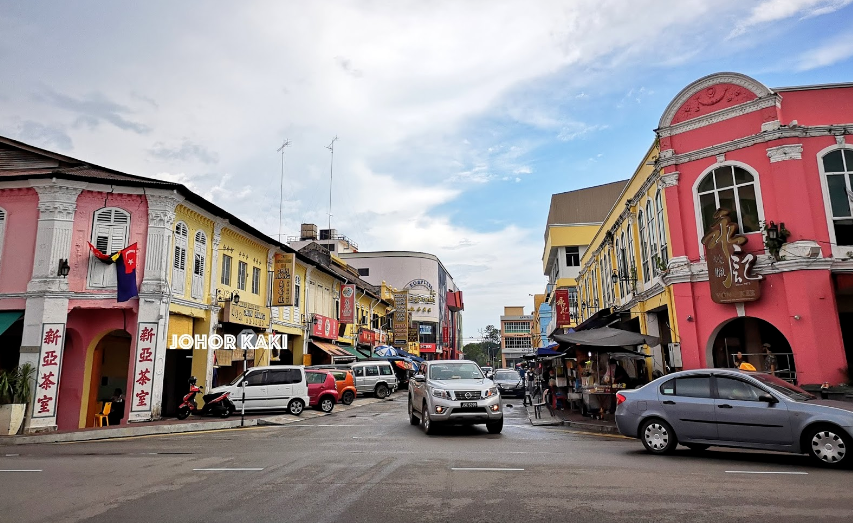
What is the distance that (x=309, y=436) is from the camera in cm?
1402

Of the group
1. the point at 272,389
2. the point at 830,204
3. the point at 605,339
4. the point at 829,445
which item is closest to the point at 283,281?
the point at 272,389

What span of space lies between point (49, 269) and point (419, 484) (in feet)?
54.5

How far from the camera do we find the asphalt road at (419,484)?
19.7ft

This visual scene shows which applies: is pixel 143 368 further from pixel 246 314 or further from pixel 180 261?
pixel 246 314

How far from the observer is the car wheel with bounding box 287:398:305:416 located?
20047 millimetres

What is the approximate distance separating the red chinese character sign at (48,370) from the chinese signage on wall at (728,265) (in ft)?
67.8

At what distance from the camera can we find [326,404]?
21.7 metres

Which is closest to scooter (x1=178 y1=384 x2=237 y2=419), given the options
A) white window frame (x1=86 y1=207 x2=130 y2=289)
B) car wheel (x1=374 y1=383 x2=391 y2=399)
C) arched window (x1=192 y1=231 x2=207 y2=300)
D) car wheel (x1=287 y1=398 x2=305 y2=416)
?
car wheel (x1=287 y1=398 x2=305 y2=416)

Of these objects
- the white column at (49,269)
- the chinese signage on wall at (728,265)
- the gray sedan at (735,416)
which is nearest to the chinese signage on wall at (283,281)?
the white column at (49,269)

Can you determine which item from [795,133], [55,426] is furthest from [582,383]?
[55,426]

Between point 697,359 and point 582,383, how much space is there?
374cm

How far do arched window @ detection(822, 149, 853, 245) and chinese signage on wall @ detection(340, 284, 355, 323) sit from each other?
28.3 meters

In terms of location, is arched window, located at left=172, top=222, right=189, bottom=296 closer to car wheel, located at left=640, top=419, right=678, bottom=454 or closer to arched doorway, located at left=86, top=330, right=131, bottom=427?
arched doorway, located at left=86, top=330, right=131, bottom=427

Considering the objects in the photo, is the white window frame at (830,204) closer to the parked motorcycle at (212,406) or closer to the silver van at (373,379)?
the parked motorcycle at (212,406)
